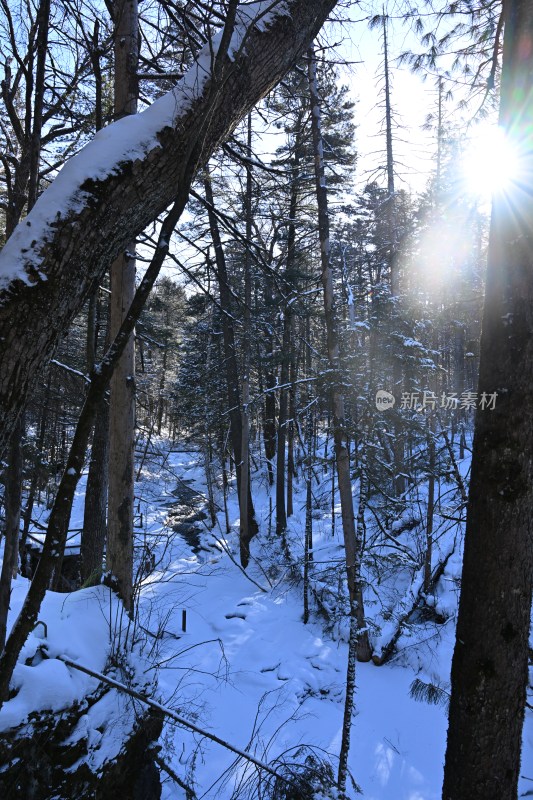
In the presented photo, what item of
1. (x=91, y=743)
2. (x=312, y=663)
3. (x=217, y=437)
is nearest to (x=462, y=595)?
(x=91, y=743)

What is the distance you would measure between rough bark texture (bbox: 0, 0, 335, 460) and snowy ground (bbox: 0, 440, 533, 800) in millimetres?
1476

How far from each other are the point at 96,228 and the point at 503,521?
2.42m

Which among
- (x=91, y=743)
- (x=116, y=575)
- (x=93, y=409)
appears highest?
(x=93, y=409)

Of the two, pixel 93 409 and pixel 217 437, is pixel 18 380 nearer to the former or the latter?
pixel 93 409

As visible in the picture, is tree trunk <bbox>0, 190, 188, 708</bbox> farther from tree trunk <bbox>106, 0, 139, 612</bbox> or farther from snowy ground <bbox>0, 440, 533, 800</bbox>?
tree trunk <bbox>106, 0, 139, 612</bbox>

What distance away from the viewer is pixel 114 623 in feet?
11.5

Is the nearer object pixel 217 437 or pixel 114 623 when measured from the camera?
pixel 114 623

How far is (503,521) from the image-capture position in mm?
2391

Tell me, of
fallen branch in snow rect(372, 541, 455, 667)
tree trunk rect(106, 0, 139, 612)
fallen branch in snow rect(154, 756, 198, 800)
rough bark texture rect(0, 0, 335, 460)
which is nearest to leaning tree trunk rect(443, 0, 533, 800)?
fallen branch in snow rect(154, 756, 198, 800)

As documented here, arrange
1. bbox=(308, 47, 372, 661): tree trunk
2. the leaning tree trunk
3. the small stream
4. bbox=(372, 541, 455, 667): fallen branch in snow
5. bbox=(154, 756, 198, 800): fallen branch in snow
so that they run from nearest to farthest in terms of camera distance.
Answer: the leaning tree trunk, bbox=(154, 756, 198, 800): fallen branch in snow, bbox=(308, 47, 372, 661): tree trunk, bbox=(372, 541, 455, 667): fallen branch in snow, the small stream

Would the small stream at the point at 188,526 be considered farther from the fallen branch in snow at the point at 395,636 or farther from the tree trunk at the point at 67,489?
the tree trunk at the point at 67,489

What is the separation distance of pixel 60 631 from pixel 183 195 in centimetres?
299

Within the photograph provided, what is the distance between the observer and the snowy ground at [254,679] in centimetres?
321

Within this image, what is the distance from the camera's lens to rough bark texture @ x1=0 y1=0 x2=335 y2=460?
152 centimetres
